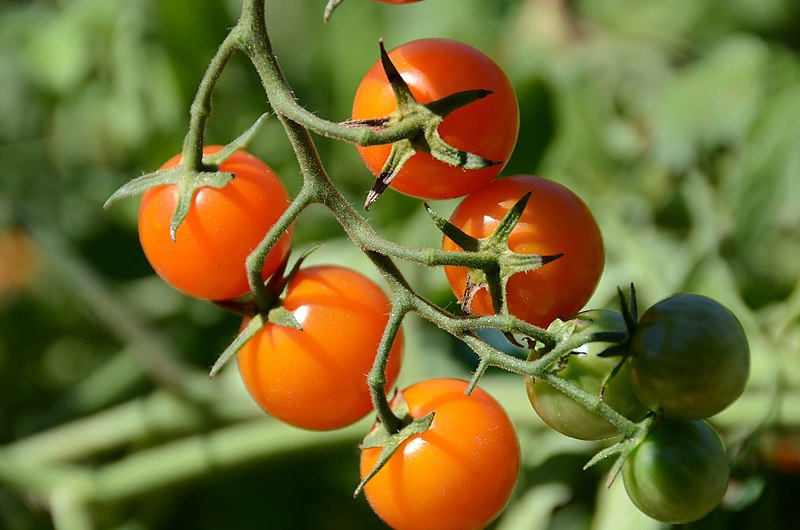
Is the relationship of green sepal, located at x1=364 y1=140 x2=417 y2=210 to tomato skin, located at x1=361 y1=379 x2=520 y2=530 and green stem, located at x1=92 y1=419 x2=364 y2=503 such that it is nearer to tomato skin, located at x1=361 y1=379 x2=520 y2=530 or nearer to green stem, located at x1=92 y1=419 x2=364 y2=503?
tomato skin, located at x1=361 y1=379 x2=520 y2=530

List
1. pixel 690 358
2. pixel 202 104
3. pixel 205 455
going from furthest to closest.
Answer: pixel 205 455
pixel 202 104
pixel 690 358

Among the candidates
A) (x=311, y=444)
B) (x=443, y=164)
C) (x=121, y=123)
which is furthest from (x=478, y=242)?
(x=121, y=123)

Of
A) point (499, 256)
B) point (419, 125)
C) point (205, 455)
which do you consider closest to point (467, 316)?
point (499, 256)

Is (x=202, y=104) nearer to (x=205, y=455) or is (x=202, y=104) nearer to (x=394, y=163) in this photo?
(x=394, y=163)

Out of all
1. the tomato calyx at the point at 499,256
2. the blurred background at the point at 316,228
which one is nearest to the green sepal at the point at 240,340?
the tomato calyx at the point at 499,256

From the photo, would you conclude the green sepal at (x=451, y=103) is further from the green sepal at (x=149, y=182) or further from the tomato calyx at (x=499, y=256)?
the green sepal at (x=149, y=182)

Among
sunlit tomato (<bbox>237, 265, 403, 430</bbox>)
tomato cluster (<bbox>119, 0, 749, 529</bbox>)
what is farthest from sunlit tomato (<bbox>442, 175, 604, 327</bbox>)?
sunlit tomato (<bbox>237, 265, 403, 430</bbox>)

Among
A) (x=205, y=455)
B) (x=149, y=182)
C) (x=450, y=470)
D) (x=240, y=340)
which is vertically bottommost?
(x=205, y=455)

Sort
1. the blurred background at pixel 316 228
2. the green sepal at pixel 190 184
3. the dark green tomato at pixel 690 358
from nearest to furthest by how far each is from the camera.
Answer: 1. the dark green tomato at pixel 690 358
2. the green sepal at pixel 190 184
3. the blurred background at pixel 316 228
